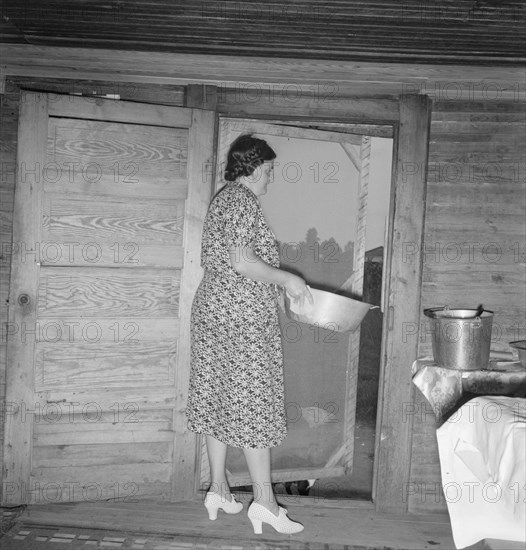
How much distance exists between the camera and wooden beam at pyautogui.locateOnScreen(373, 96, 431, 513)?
3857 millimetres

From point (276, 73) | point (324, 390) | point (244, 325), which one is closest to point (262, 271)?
point (244, 325)

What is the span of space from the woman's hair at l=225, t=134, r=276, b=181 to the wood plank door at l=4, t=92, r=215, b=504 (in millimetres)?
336

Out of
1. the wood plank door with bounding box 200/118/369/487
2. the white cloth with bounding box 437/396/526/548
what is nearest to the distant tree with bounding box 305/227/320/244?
the wood plank door with bounding box 200/118/369/487

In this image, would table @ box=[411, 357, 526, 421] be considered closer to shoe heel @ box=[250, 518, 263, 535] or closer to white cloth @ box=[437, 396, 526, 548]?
white cloth @ box=[437, 396, 526, 548]

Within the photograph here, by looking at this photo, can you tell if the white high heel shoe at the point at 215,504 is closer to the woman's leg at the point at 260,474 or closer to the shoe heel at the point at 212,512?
the shoe heel at the point at 212,512

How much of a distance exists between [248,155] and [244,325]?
884mm

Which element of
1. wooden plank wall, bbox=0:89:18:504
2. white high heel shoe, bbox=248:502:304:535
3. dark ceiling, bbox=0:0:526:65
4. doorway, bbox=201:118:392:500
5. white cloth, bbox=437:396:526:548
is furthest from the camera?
doorway, bbox=201:118:392:500

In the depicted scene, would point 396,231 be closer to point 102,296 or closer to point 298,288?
point 298,288

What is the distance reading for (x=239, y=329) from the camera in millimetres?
3438

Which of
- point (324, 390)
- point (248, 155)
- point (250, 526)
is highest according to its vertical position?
point (248, 155)

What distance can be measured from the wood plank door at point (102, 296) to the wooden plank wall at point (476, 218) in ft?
4.41

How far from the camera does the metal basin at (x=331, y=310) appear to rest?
10.8ft

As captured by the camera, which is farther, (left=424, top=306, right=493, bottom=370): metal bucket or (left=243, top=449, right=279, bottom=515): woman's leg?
(left=243, top=449, right=279, bottom=515): woman's leg

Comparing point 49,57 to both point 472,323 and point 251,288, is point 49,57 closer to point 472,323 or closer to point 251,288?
point 251,288
